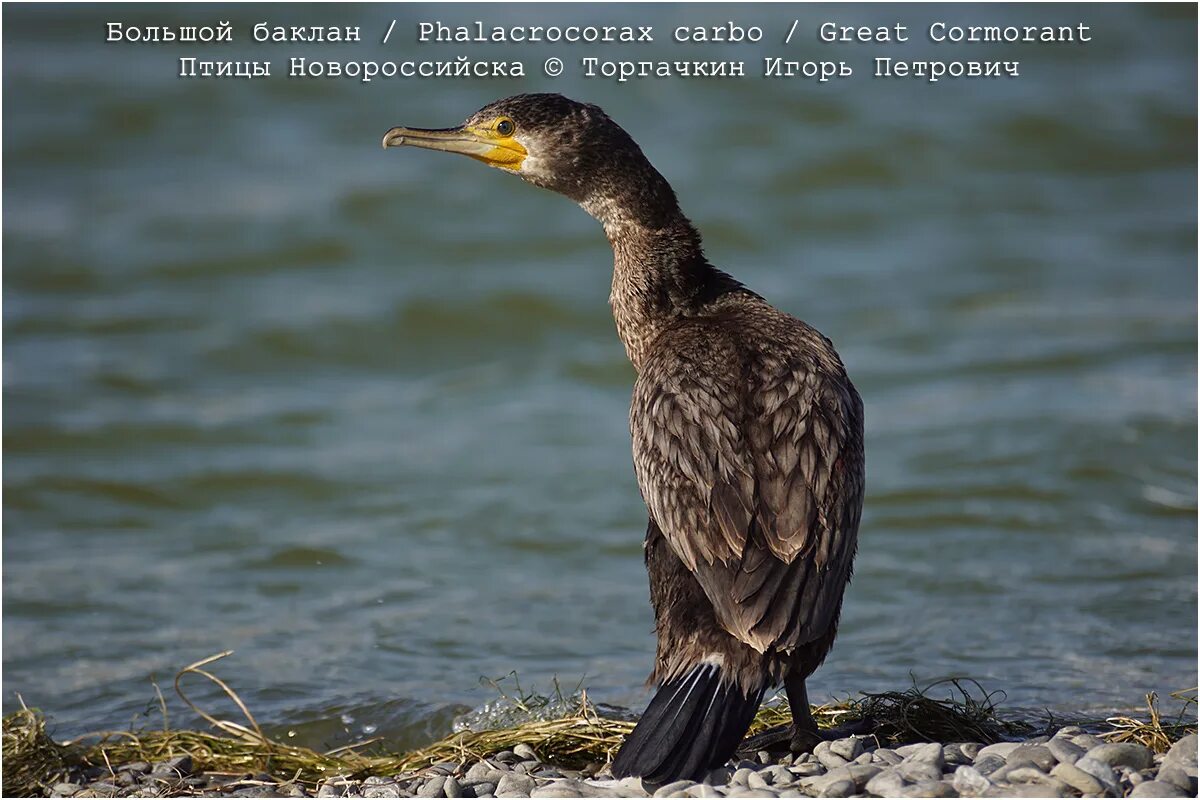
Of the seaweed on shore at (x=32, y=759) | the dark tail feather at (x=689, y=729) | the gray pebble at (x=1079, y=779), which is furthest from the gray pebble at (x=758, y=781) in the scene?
the seaweed on shore at (x=32, y=759)

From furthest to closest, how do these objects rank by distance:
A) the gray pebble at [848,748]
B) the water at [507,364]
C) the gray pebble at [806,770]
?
the water at [507,364] < the gray pebble at [848,748] < the gray pebble at [806,770]

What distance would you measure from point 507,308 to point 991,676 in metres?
7.14

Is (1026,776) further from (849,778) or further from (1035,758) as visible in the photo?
(849,778)

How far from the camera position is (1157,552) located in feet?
27.1

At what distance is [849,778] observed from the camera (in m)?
4.29

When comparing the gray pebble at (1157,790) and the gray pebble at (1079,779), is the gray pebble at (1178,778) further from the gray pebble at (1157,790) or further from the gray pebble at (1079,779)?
the gray pebble at (1079,779)

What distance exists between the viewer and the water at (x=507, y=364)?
7277 millimetres

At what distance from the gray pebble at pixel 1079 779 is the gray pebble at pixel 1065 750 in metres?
0.10

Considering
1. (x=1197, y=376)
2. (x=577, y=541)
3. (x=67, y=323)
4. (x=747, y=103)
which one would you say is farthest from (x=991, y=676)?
(x=747, y=103)

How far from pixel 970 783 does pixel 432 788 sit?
1.67m

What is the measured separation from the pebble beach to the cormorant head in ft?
7.26

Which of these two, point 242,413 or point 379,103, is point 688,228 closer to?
point 242,413

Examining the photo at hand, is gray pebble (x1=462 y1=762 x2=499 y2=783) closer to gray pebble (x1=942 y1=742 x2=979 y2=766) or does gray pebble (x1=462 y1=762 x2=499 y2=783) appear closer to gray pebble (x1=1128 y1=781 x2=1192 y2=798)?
gray pebble (x1=942 y1=742 x2=979 y2=766)

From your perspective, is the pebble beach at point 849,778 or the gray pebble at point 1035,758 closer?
the pebble beach at point 849,778
